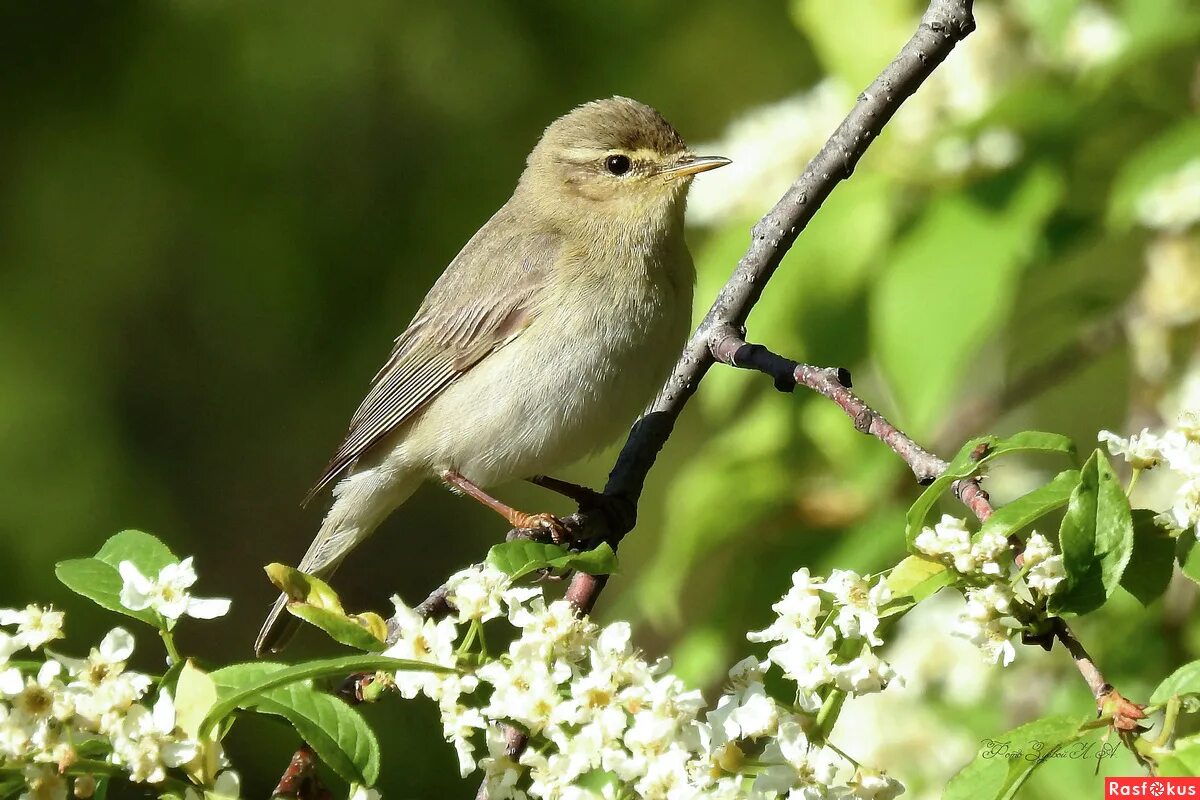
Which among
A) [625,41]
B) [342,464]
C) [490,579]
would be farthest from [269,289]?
[490,579]

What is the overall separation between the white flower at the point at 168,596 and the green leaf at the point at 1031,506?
102cm

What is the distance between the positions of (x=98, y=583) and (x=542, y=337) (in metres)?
2.22

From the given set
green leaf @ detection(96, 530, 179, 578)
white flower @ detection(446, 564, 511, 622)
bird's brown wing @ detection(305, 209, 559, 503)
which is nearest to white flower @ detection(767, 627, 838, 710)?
white flower @ detection(446, 564, 511, 622)

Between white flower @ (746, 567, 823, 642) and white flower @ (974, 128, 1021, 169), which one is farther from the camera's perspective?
white flower @ (974, 128, 1021, 169)

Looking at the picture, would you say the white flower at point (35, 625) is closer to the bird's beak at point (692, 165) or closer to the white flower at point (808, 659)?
the white flower at point (808, 659)

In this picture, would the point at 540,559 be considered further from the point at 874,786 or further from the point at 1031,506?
the point at 1031,506

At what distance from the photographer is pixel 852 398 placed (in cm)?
237

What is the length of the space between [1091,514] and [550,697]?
72cm

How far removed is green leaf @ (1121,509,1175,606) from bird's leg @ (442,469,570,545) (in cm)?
158

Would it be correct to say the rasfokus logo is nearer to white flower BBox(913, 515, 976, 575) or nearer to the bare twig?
white flower BBox(913, 515, 976, 575)

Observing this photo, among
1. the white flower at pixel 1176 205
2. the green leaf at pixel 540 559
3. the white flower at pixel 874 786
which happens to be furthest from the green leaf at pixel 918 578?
the white flower at pixel 1176 205

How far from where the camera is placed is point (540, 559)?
1888 mm

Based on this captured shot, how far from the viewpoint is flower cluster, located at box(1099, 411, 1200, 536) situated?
1680mm

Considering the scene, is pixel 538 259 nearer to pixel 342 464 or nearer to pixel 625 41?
pixel 342 464
